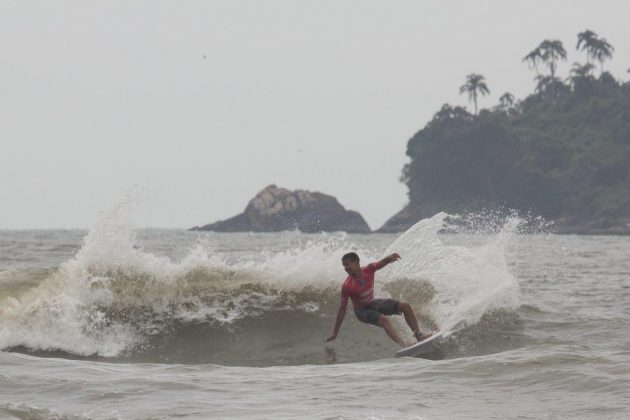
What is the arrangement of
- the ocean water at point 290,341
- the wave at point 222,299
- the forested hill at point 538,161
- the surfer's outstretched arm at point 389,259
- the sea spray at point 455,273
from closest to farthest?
the ocean water at point 290,341 < the surfer's outstretched arm at point 389,259 < the wave at point 222,299 < the sea spray at point 455,273 < the forested hill at point 538,161

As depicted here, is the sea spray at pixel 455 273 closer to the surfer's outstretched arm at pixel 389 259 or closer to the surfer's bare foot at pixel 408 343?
the surfer's bare foot at pixel 408 343

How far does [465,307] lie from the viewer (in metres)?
13.1

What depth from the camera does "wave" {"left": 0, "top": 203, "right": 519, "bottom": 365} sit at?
38.4 ft

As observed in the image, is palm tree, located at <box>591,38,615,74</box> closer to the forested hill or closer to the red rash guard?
the forested hill

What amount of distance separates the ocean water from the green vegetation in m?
88.8

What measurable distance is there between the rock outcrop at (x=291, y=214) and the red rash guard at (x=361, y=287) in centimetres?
9908

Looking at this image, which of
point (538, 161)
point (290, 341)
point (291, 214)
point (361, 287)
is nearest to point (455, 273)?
point (361, 287)

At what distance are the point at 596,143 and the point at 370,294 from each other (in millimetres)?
102049

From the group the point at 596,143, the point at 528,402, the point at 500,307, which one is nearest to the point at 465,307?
the point at 500,307

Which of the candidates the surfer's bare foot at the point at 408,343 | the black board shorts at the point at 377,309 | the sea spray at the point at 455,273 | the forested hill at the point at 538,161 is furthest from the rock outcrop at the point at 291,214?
the black board shorts at the point at 377,309

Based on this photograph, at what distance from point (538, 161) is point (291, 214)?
99.0 ft

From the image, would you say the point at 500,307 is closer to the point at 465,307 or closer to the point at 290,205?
the point at 465,307

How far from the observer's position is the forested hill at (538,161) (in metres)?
103

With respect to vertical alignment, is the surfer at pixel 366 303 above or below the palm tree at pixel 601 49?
below
